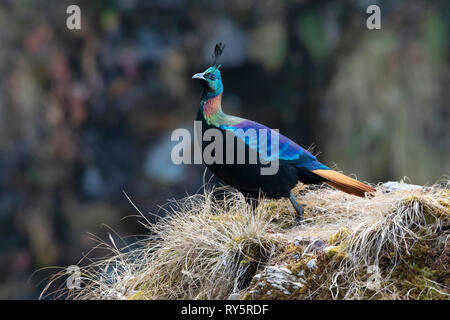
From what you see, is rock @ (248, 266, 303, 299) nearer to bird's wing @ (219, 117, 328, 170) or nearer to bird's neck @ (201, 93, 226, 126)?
bird's wing @ (219, 117, 328, 170)

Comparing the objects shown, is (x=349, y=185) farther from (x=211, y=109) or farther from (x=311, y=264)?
(x=211, y=109)

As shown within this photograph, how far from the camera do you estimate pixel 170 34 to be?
34.9 feet

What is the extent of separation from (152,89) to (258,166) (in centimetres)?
683

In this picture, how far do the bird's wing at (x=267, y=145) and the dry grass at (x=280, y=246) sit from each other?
1.01ft

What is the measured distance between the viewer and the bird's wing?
4.10 metres

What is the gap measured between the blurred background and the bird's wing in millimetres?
5536

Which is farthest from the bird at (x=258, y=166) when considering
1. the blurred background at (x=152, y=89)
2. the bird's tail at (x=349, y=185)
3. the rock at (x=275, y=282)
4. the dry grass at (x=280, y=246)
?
the blurred background at (x=152, y=89)

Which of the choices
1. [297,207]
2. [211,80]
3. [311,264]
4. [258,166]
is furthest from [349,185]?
[211,80]

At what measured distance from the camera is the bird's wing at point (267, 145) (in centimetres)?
410

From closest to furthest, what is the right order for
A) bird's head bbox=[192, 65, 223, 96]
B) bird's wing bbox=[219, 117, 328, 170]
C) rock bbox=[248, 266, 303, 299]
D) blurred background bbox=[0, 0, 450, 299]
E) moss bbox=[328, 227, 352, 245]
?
rock bbox=[248, 266, 303, 299]
moss bbox=[328, 227, 352, 245]
bird's wing bbox=[219, 117, 328, 170]
bird's head bbox=[192, 65, 223, 96]
blurred background bbox=[0, 0, 450, 299]

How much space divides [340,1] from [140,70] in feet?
12.2

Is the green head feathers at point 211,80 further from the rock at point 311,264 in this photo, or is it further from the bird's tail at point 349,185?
the rock at point 311,264

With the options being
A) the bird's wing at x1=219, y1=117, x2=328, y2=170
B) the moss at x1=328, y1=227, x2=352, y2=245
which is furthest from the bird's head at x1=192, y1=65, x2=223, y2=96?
the moss at x1=328, y1=227, x2=352, y2=245
